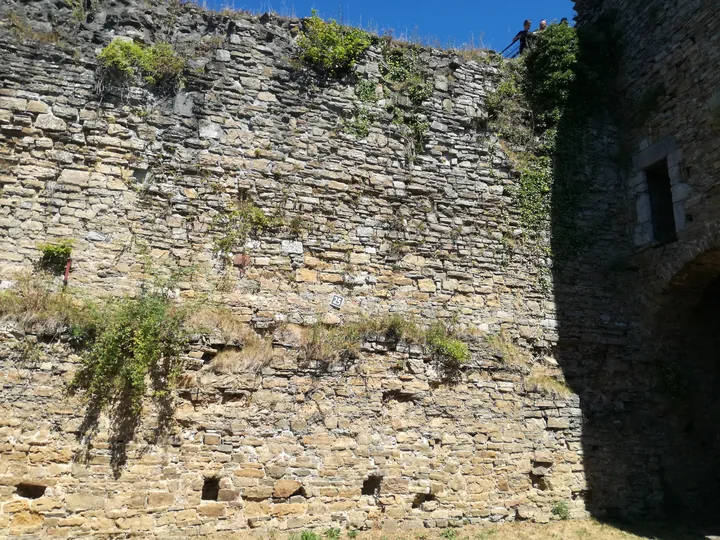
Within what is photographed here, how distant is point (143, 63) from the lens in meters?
7.28

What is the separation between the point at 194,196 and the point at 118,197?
0.89 m

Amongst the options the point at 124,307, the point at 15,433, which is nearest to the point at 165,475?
the point at 15,433

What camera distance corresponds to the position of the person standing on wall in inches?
371

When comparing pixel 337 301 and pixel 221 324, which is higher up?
pixel 337 301

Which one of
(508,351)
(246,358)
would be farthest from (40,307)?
(508,351)

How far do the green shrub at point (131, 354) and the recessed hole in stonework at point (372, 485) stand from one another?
8.10ft

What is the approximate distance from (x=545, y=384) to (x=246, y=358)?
3.97 m

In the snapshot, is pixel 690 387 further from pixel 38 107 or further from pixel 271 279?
pixel 38 107

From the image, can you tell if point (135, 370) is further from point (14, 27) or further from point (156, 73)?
point (14, 27)

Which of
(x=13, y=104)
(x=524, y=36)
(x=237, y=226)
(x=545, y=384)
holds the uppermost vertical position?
(x=524, y=36)

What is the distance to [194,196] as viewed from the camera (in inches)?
278

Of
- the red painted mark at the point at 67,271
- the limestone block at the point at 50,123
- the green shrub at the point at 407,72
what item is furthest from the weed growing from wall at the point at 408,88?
the red painted mark at the point at 67,271

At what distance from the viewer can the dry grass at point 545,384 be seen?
7.35 metres

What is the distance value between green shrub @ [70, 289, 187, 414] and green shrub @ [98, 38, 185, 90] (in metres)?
3.06
